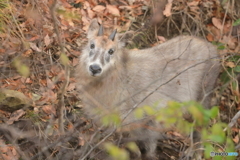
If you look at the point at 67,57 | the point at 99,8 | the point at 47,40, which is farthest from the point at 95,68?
the point at 99,8

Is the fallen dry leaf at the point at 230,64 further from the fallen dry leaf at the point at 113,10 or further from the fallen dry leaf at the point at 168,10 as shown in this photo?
the fallen dry leaf at the point at 113,10

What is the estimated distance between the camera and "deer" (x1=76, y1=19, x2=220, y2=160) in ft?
13.4

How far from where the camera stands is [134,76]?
4.43 meters

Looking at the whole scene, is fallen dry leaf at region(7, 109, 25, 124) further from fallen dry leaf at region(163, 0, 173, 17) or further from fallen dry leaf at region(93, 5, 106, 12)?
fallen dry leaf at region(163, 0, 173, 17)

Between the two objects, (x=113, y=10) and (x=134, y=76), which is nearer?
(x=134, y=76)

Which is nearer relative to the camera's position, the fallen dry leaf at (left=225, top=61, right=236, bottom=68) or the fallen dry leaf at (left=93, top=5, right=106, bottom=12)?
the fallen dry leaf at (left=225, top=61, right=236, bottom=68)

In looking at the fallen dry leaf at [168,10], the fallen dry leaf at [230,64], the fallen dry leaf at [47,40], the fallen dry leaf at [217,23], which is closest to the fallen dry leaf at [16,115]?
the fallen dry leaf at [47,40]

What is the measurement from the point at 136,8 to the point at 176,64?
1.85 metres

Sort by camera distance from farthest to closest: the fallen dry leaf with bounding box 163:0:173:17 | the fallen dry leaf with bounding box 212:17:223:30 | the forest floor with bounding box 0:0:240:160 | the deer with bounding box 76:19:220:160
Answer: the fallen dry leaf with bounding box 212:17:223:30, the fallen dry leaf with bounding box 163:0:173:17, the deer with bounding box 76:19:220:160, the forest floor with bounding box 0:0:240:160

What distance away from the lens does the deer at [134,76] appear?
13.4 ft

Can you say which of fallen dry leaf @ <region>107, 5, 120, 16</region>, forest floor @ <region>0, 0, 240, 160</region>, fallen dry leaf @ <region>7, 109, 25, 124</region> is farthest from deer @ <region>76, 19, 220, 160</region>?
fallen dry leaf @ <region>107, 5, 120, 16</region>

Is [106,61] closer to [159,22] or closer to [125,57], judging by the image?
[125,57]

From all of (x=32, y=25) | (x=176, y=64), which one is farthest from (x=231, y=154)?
(x=32, y=25)

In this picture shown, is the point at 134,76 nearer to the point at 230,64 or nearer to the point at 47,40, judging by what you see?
the point at 47,40
